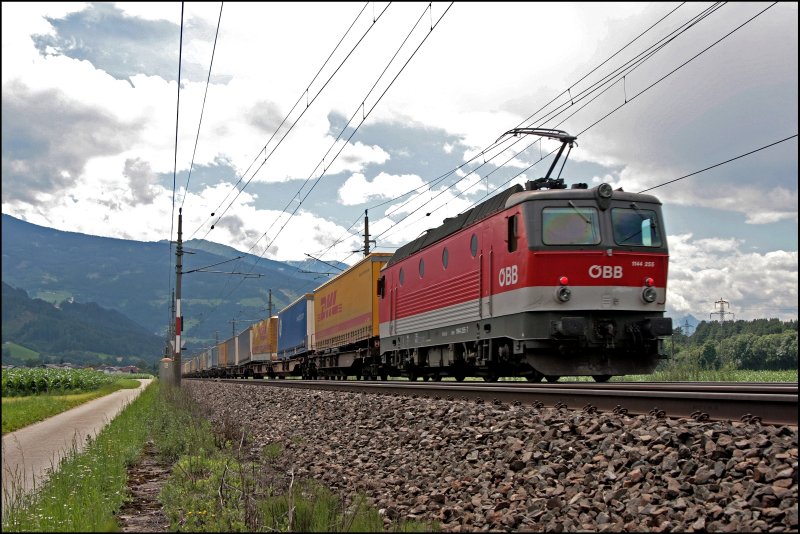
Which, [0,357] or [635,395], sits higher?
[0,357]

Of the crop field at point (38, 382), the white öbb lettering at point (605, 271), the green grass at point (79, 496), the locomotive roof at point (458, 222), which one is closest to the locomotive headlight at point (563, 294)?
the white öbb lettering at point (605, 271)

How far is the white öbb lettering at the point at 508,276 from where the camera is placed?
14.0 meters

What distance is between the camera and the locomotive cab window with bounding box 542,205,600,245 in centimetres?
1378

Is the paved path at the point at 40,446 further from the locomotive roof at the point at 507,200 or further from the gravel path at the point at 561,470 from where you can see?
the locomotive roof at the point at 507,200

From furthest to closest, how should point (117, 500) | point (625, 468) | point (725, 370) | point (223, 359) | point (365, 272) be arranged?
point (223, 359) → point (365, 272) → point (725, 370) → point (117, 500) → point (625, 468)

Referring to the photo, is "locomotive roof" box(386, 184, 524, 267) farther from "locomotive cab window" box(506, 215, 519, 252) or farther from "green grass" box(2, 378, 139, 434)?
"green grass" box(2, 378, 139, 434)

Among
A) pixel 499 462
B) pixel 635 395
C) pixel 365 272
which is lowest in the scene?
pixel 499 462

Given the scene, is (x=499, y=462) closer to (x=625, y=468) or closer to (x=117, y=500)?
(x=625, y=468)

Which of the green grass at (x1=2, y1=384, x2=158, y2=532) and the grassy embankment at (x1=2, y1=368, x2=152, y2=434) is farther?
the grassy embankment at (x1=2, y1=368, x2=152, y2=434)

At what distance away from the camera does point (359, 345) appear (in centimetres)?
2644

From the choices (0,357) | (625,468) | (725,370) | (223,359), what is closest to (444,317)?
(725,370)

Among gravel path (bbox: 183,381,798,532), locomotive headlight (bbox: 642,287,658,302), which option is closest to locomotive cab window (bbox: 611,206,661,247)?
locomotive headlight (bbox: 642,287,658,302)

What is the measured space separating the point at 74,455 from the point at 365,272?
48.6 ft

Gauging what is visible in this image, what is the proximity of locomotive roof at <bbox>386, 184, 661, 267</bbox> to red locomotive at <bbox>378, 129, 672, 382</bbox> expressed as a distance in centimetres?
2
